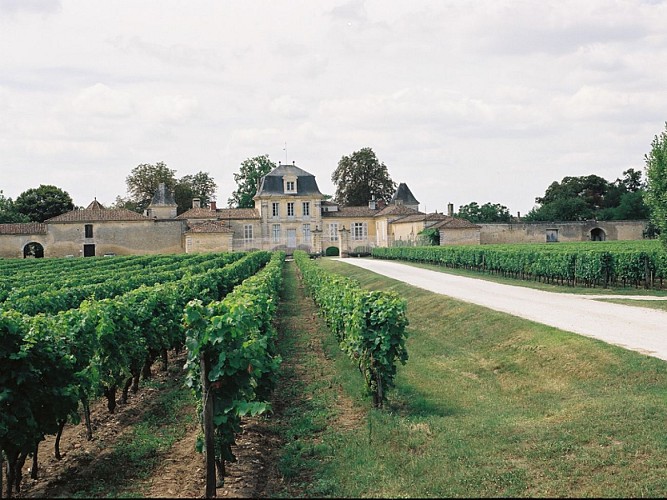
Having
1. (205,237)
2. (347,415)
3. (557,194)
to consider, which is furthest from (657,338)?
(557,194)

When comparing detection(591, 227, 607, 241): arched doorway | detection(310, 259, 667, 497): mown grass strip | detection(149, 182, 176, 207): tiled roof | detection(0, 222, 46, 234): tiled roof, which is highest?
detection(149, 182, 176, 207): tiled roof

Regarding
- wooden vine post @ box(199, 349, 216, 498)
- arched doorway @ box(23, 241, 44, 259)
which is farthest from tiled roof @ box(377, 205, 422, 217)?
wooden vine post @ box(199, 349, 216, 498)

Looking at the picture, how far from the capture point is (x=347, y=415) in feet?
30.8

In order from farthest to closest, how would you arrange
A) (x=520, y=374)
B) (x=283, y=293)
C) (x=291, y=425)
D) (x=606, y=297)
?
(x=283, y=293) < (x=606, y=297) < (x=520, y=374) < (x=291, y=425)

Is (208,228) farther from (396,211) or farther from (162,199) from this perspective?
(396,211)

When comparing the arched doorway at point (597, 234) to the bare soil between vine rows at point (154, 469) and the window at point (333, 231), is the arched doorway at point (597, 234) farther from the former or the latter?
the bare soil between vine rows at point (154, 469)

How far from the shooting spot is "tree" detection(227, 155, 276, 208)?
86.9 metres

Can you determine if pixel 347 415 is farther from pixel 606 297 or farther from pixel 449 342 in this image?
pixel 606 297

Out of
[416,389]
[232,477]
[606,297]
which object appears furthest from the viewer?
[606,297]

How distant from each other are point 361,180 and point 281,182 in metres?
16.6

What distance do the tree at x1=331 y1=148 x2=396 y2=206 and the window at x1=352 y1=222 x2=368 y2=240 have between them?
548 inches

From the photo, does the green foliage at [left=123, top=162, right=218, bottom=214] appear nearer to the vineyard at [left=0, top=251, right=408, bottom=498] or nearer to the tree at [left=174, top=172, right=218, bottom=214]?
the tree at [left=174, top=172, right=218, bottom=214]

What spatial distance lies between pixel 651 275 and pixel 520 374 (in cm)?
1385

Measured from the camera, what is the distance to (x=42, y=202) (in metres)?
79.1
